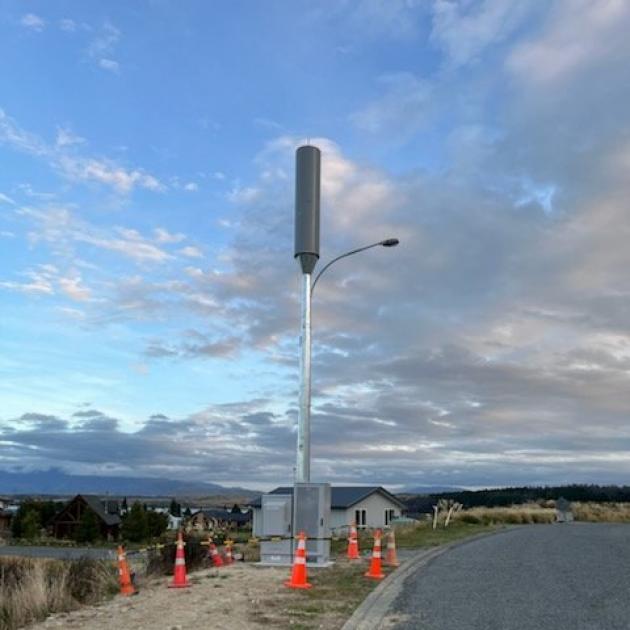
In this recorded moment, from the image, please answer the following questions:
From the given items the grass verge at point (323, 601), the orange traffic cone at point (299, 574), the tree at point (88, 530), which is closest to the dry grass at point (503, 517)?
the grass verge at point (323, 601)

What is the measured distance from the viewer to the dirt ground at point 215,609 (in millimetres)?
9844

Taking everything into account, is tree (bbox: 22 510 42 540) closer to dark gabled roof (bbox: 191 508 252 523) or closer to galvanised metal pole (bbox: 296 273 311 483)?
dark gabled roof (bbox: 191 508 252 523)

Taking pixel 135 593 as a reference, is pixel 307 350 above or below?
above

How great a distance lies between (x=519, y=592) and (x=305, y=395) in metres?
6.99

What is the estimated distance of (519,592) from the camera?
12.1m

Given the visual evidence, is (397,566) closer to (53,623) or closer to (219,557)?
(219,557)

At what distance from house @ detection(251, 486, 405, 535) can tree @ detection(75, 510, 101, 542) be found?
24.1m

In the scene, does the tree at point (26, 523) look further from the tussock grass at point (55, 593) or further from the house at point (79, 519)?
the tussock grass at point (55, 593)

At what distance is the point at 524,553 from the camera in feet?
63.3

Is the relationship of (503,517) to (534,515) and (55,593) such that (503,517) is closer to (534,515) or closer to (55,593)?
(534,515)

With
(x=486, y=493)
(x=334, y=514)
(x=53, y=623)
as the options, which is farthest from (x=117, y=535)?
(x=53, y=623)

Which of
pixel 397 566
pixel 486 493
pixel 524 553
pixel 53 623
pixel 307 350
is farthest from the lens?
pixel 486 493

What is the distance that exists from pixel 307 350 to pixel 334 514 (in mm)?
49590

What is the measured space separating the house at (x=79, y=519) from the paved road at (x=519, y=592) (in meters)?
69.7
